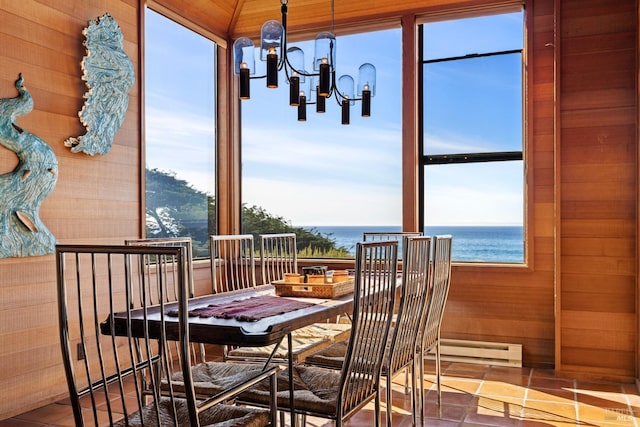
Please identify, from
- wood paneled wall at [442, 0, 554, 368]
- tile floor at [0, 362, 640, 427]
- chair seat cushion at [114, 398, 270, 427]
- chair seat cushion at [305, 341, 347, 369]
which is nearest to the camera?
chair seat cushion at [114, 398, 270, 427]

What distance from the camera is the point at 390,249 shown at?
7.40 feet

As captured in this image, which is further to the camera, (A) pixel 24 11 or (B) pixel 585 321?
(B) pixel 585 321

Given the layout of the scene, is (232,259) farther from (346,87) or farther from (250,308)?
(250,308)

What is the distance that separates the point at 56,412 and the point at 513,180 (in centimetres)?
357

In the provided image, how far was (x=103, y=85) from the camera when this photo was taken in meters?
3.77

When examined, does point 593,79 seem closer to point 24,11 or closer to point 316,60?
point 316,60

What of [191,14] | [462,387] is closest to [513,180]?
[462,387]

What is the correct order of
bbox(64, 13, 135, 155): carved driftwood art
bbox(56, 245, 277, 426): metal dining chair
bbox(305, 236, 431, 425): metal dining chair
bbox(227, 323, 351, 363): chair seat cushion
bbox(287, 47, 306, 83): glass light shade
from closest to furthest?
bbox(56, 245, 277, 426): metal dining chair, bbox(305, 236, 431, 425): metal dining chair, bbox(227, 323, 351, 363): chair seat cushion, bbox(287, 47, 306, 83): glass light shade, bbox(64, 13, 135, 155): carved driftwood art

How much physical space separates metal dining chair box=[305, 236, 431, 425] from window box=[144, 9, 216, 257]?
2169 millimetres

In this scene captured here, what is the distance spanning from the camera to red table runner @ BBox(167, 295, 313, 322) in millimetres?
2145

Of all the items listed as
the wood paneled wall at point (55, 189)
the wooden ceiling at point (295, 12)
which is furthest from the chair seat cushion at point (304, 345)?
the wooden ceiling at point (295, 12)

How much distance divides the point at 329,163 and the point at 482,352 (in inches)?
101

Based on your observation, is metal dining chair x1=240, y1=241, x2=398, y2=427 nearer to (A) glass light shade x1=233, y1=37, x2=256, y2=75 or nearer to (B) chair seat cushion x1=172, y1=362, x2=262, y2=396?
(B) chair seat cushion x1=172, y1=362, x2=262, y2=396

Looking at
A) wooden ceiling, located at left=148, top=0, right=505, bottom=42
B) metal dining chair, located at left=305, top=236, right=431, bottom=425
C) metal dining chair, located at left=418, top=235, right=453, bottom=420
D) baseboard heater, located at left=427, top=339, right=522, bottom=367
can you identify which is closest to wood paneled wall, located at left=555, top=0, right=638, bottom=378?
baseboard heater, located at left=427, top=339, right=522, bottom=367
